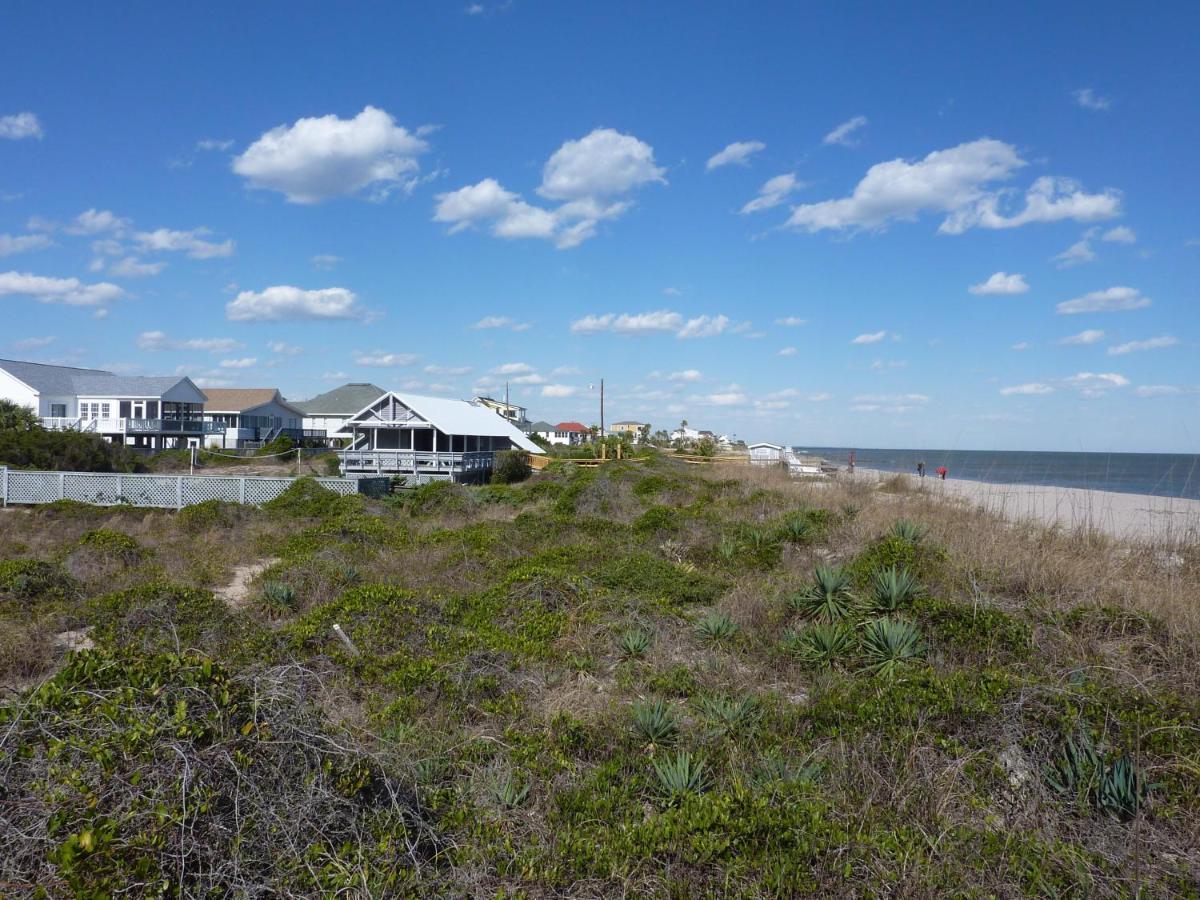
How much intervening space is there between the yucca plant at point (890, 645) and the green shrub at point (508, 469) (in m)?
26.2

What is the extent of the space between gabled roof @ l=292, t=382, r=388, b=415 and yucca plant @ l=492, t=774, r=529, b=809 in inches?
2765

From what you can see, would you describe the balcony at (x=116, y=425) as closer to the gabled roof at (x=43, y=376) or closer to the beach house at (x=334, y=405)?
the gabled roof at (x=43, y=376)

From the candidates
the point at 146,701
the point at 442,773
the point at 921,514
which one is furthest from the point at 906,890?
the point at 921,514

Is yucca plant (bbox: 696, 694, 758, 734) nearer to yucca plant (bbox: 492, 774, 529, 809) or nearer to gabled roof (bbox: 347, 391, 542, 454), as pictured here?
yucca plant (bbox: 492, 774, 529, 809)

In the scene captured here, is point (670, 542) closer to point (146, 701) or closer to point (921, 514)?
point (921, 514)

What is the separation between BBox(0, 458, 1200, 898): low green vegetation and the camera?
3.29 m

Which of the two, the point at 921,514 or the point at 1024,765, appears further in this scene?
the point at 921,514

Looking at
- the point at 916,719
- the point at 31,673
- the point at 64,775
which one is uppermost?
the point at 64,775

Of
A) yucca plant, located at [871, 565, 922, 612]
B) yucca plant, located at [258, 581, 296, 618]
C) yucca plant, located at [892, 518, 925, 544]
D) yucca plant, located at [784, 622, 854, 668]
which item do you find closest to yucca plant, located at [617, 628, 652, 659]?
yucca plant, located at [784, 622, 854, 668]

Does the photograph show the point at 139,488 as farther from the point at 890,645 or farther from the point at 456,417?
the point at 890,645

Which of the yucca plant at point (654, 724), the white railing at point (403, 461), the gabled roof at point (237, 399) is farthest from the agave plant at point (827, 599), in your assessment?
the gabled roof at point (237, 399)

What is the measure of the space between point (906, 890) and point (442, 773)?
106 inches

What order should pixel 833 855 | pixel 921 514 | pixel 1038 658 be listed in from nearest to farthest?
pixel 833 855 < pixel 1038 658 < pixel 921 514

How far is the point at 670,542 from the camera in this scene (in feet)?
44.4
